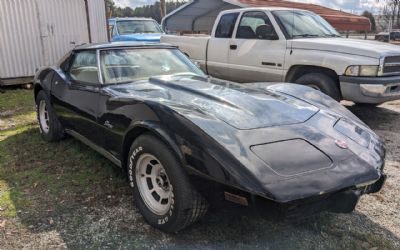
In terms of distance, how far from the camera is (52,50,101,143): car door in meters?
3.89

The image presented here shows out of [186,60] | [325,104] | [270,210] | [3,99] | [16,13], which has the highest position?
[16,13]

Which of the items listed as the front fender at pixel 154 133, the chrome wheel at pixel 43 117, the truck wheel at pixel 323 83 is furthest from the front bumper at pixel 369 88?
the chrome wheel at pixel 43 117

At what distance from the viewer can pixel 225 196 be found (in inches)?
96.2

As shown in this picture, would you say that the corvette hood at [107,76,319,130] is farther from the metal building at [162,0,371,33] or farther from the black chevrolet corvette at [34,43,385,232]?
the metal building at [162,0,371,33]

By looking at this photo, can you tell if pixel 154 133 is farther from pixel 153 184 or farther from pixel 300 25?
pixel 300 25

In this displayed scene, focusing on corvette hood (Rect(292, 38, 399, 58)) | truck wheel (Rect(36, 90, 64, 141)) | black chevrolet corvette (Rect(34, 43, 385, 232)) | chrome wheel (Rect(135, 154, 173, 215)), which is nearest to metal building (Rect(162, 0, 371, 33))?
corvette hood (Rect(292, 38, 399, 58))

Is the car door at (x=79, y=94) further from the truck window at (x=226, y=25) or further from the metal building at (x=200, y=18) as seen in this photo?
the metal building at (x=200, y=18)

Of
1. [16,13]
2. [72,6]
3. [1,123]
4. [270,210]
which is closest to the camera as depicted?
[270,210]

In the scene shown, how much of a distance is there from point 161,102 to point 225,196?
0.99 metres

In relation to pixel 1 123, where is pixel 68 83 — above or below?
above

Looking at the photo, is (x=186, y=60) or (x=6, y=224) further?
(x=186, y=60)

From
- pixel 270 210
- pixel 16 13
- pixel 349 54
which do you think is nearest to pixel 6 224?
pixel 270 210

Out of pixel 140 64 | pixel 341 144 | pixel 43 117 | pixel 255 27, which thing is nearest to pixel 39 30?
pixel 43 117

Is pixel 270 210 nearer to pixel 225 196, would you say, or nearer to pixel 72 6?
pixel 225 196
